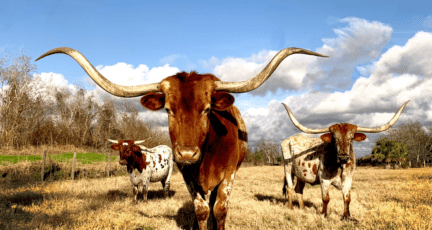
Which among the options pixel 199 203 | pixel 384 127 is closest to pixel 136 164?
pixel 199 203

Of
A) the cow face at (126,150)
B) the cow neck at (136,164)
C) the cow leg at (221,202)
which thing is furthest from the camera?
the cow neck at (136,164)

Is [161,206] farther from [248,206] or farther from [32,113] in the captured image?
[32,113]

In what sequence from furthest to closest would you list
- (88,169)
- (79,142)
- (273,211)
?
(79,142)
(88,169)
(273,211)

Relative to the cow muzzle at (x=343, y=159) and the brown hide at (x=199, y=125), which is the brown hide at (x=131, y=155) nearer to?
the brown hide at (x=199, y=125)

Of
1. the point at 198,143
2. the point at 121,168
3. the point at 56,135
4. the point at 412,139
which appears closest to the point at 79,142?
the point at 56,135

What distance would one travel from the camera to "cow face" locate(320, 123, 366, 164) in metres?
5.35

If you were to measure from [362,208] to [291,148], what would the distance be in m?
2.39

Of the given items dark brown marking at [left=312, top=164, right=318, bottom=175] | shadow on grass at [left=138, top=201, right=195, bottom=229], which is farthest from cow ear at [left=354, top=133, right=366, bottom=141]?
shadow on grass at [left=138, top=201, right=195, bottom=229]

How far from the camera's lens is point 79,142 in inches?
1382

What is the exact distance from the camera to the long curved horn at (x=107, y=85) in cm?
325

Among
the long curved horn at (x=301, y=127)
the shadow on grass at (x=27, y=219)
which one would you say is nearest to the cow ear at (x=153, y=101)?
the shadow on grass at (x=27, y=219)

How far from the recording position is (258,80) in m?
3.12

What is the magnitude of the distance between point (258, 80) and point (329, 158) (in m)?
3.83

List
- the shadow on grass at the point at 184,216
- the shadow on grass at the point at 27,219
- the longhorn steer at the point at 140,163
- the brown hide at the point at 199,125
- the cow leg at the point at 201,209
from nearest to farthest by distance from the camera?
the brown hide at the point at 199,125, the cow leg at the point at 201,209, the shadow on grass at the point at 27,219, the shadow on grass at the point at 184,216, the longhorn steer at the point at 140,163
